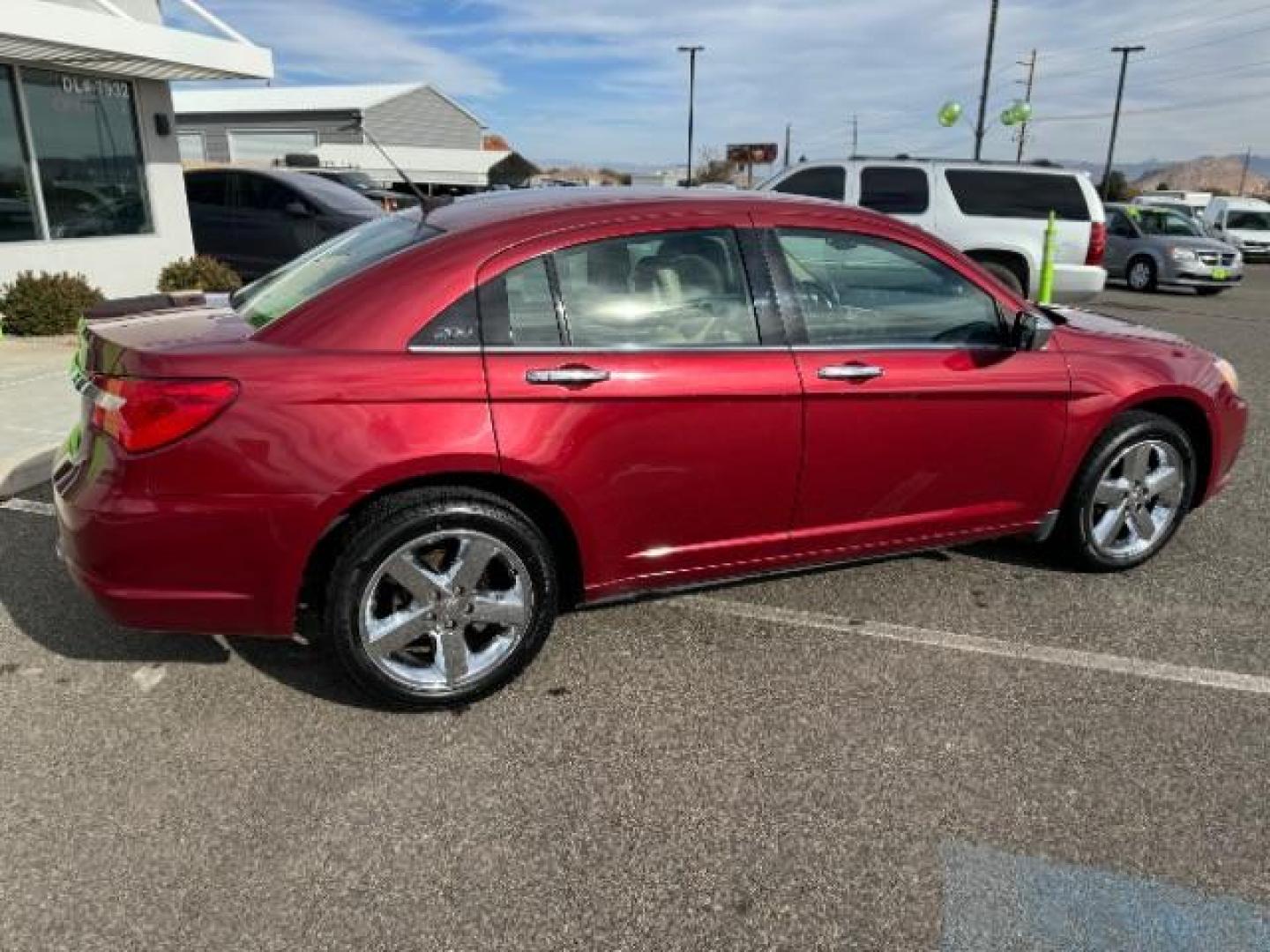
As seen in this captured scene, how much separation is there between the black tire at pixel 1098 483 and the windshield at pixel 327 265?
9.13ft

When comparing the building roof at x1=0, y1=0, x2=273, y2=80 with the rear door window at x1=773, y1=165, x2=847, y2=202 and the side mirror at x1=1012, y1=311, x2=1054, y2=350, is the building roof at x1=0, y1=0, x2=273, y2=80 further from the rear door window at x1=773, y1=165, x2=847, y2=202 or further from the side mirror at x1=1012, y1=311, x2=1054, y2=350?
the side mirror at x1=1012, y1=311, x2=1054, y2=350

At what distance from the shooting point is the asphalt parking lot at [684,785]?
2273 mm

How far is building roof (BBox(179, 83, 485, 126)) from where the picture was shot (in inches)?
1845

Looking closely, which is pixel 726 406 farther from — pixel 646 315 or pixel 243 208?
pixel 243 208

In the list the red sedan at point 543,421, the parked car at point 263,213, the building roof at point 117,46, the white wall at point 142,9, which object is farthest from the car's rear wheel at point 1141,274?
the white wall at point 142,9

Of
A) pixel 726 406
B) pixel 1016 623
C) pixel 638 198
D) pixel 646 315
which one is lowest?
pixel 1016 623

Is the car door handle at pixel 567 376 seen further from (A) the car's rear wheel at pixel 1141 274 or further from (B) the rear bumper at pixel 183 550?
(A) the car's rear wheel at pixel 1141 274

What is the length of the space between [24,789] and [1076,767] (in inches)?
119

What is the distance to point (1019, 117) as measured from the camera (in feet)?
97.7

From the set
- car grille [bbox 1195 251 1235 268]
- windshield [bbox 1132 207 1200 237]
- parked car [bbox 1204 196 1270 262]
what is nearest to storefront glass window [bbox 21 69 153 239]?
car grille [bbox 1195 251 1235 268]

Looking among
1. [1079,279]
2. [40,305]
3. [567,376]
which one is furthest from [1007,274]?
[40,305]

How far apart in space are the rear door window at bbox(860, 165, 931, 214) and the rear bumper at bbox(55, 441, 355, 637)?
9408mm

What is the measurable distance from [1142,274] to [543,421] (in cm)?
1934

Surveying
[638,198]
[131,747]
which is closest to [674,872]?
[131,747]
